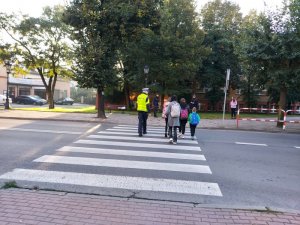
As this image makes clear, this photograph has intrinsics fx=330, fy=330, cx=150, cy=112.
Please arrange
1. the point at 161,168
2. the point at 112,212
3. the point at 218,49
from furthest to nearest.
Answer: the point at 218,49
the point at 161,168
the point at 112,212

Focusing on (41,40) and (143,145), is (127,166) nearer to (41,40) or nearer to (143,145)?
(143,145)

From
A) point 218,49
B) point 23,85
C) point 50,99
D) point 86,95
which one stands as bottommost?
point 50,99

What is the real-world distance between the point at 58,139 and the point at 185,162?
5.02m

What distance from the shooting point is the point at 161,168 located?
736cm

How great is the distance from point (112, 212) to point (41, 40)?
32.3 metres

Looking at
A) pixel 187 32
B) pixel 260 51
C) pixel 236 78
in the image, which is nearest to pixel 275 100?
pixel 236 78

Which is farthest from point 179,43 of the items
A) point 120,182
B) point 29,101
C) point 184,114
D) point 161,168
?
point 29,101

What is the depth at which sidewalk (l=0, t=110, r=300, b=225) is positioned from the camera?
4.33 meters

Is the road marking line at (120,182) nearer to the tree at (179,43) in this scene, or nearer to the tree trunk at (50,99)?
the tree at (179,43)

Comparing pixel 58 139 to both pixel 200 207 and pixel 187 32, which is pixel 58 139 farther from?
pixel 187 32

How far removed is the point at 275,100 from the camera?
38812mm

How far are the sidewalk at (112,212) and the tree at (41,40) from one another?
30.1 metres

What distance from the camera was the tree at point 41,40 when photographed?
1283 inches

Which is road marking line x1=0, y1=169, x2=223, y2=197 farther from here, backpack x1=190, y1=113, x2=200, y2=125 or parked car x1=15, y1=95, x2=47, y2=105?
parked car x1=15, y1=95, x2=47, y2=105
